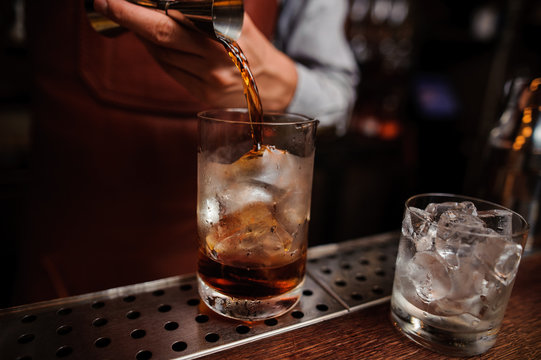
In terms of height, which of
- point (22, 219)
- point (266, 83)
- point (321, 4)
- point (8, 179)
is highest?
point (321, 4)

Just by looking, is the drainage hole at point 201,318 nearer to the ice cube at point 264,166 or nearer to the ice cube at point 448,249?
the ice cube at point 264,166

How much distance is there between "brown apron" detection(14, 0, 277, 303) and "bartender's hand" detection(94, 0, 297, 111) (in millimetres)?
239

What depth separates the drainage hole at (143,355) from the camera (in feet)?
1.90

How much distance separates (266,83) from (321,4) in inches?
19.9

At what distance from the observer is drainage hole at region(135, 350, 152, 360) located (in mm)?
580

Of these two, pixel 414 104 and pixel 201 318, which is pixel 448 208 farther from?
pixel 414 104

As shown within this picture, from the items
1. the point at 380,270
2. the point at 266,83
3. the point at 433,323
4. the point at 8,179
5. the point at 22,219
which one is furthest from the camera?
the point at 8,179

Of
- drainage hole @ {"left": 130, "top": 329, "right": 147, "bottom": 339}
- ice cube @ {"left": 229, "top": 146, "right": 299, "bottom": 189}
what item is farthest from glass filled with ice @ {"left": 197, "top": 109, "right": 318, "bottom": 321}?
drainage hole @ {"left": 130, "top": 329, "right": 147, "bottom": 339}

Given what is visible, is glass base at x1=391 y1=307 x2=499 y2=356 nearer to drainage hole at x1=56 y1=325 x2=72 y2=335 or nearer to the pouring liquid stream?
the pouring liquid stream

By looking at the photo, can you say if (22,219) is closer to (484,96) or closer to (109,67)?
(109,67)

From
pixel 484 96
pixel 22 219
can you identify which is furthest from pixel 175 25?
pixel 484 96

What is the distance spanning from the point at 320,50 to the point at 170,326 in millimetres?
1068

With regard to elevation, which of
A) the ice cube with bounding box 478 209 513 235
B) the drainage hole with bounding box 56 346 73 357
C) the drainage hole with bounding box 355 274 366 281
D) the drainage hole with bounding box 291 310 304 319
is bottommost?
the drainage hole with bounding box 355 274 366 281

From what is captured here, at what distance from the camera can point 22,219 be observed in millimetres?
1274
